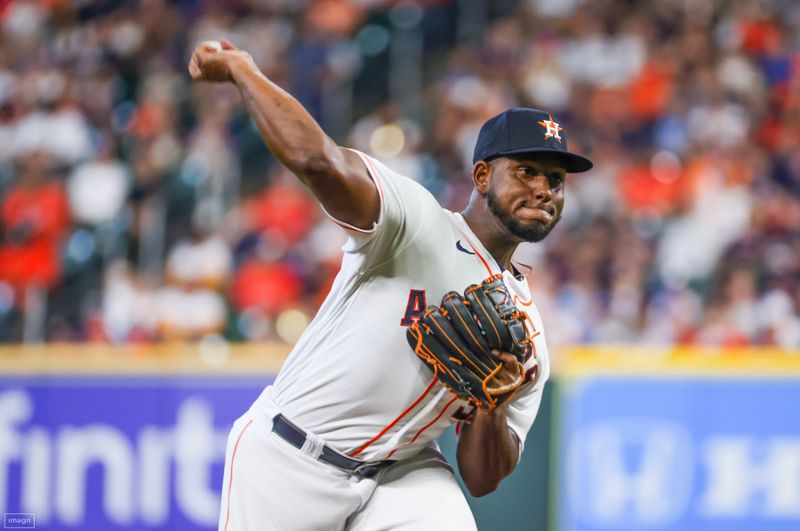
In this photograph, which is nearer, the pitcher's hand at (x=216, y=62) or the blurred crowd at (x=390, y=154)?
the pitcher's hand at (x=216, y=62)

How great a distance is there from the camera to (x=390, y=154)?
35.0ft

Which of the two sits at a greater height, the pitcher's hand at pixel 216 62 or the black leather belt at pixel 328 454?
the pitcher's hand at pixel 216 62

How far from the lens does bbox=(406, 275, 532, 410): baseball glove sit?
127 inches

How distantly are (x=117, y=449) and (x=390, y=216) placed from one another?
4.08 m

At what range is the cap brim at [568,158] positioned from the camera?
3414 millimetres

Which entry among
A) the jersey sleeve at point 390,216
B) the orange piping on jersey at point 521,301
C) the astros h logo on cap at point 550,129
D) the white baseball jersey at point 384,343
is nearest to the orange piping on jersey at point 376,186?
the jersey sleeve at point 390,216

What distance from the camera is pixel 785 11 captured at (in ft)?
36.2

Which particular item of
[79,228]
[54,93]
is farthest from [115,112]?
[79,228]

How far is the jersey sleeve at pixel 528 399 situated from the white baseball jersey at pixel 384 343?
7.7 inches

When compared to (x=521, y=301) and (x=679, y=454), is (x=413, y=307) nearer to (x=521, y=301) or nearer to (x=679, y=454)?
(x=521, y=301)

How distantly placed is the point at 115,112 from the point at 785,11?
268 inches

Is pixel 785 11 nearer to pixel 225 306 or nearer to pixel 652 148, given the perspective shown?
pixel 652 148

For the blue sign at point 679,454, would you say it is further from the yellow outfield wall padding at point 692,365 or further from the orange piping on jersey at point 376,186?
the orange piping on jersey at point 376,186
